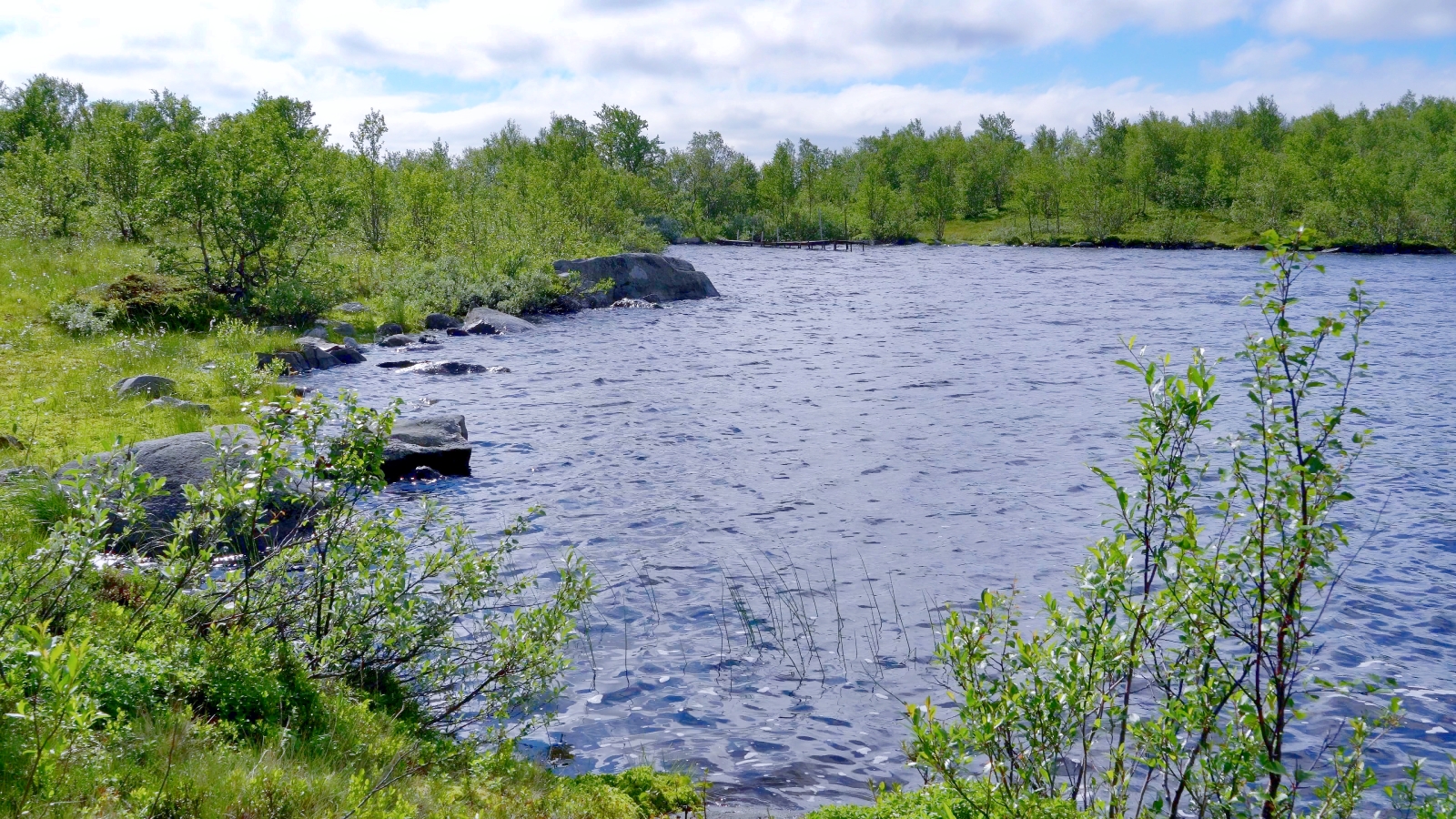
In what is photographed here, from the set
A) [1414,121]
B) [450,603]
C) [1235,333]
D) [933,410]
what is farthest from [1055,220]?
[450,603]

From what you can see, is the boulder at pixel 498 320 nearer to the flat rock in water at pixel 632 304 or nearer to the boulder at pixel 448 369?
the boulder at pixel 448 369

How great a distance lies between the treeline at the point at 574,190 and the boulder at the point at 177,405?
10697 mm

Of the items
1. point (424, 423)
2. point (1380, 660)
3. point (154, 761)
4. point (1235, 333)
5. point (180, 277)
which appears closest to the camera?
point (154, 761)

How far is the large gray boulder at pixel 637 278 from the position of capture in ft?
152

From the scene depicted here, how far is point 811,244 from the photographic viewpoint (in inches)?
4176

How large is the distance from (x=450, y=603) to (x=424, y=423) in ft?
35.1

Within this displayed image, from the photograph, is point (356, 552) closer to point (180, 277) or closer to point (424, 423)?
point (424, 423)

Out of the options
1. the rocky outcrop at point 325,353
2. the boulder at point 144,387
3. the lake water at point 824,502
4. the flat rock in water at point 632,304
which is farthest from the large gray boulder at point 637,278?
the boulder at point 144,387

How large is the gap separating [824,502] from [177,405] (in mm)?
12621

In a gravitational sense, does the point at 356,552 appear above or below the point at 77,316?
below

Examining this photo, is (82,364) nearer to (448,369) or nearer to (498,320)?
(448,369)

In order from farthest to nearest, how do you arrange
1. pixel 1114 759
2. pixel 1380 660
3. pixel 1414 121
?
pixel 1414 121
pixel 1380 660
pixel 1114 759

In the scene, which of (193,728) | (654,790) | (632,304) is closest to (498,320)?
(632,304)

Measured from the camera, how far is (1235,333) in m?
34.1
